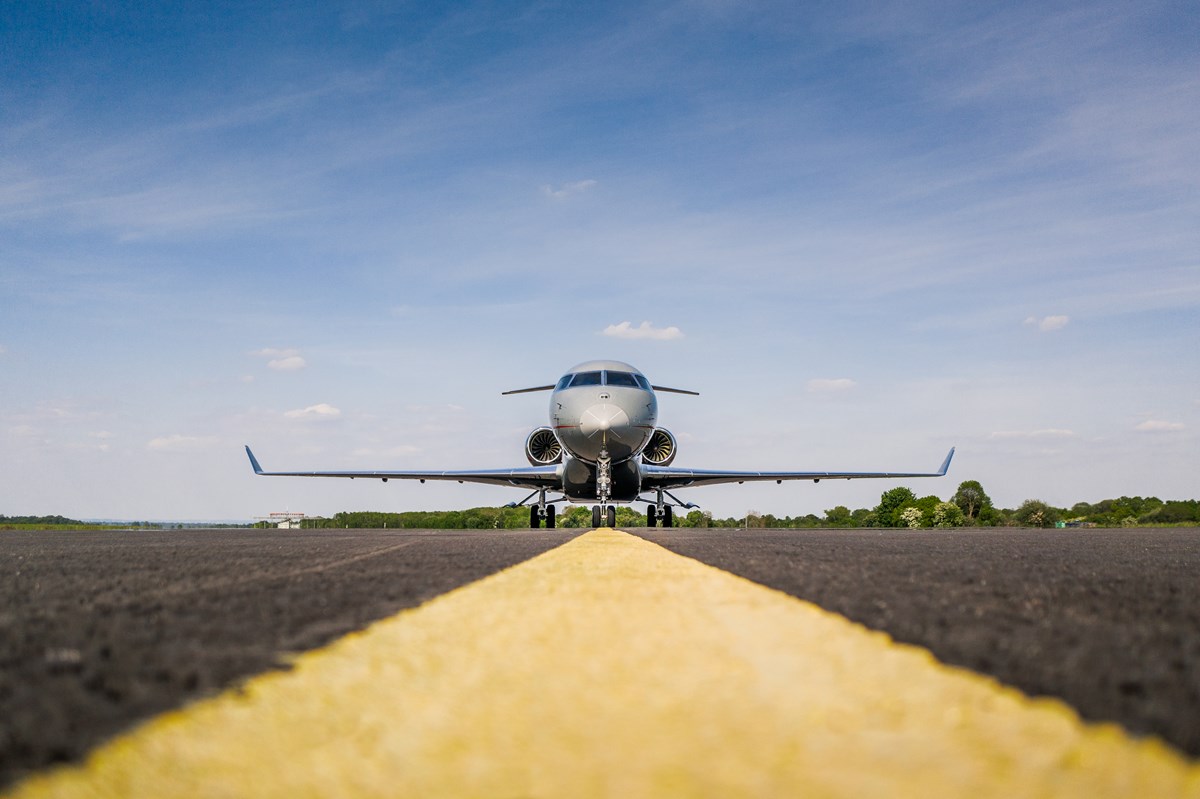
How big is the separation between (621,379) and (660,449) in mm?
4728

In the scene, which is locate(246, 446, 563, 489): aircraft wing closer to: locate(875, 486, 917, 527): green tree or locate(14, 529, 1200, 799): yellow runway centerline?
locate(14, 529, 1200, 799): yellow runway centerline

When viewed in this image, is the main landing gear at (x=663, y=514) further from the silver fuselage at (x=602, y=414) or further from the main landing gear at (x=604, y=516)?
the main landing gear at (x=604, y=516)

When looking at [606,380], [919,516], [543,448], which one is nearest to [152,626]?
[606,380]

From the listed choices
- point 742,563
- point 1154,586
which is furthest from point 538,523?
point 1154,586

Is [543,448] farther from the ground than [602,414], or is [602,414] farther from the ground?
[602,414]

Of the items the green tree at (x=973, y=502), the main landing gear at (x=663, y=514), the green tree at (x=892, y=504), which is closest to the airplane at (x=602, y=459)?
the main landing gear at (x=663, y=514)

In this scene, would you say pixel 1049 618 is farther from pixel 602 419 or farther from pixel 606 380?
pixel 606 380

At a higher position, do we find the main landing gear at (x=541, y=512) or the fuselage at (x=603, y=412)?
the fuselage at (x=603, y=412)

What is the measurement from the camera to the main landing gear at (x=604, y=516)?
17812 mm

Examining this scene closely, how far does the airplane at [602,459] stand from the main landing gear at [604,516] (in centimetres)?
2

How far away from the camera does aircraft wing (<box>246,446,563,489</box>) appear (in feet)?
80.3

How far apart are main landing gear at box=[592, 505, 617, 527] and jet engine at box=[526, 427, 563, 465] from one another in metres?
5.59

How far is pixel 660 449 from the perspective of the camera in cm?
2400

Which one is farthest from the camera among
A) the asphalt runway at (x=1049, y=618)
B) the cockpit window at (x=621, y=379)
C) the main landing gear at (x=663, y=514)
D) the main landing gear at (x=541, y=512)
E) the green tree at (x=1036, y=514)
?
the green tree at (x=1036, y=514)
